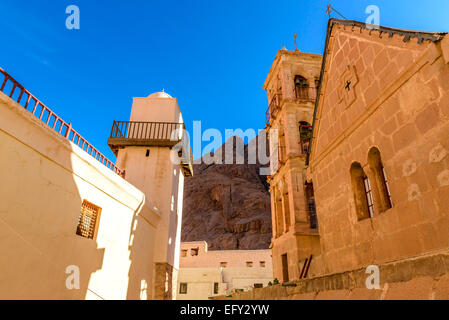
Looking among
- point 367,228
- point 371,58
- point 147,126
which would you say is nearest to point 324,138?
point 371,58

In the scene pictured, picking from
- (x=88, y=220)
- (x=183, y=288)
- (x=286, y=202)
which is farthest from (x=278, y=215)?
(x=183, y=288)

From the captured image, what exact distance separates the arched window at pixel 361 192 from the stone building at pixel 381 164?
0.02 meters

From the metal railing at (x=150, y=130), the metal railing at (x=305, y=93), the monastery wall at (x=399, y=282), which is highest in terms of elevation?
the metal railing at (x=305, y=93)

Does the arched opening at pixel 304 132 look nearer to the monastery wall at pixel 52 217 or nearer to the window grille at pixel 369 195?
the window grille at pixel 369 195

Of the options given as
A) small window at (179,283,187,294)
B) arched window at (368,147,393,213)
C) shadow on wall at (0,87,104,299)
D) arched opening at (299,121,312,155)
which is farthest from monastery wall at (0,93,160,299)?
small window at (179,283,187,294)

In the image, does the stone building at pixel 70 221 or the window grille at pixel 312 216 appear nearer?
the stone building at pixel 70 221

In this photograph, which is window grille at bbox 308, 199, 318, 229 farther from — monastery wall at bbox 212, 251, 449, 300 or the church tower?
monastery wall at bbox 212, 251, 449, 300

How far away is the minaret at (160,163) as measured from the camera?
12523 millimetres

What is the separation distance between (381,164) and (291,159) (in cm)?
972

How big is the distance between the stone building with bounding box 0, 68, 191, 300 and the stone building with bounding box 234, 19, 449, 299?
4169 mm

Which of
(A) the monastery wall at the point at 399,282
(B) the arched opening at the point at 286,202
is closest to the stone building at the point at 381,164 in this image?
(A) the monastery wall at the point at 399,282

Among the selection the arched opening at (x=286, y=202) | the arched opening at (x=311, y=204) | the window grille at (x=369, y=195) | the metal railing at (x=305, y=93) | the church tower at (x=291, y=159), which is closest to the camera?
the window grille at (x=369, y=195)

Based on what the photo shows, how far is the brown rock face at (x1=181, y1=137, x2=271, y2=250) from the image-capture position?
1706 inches

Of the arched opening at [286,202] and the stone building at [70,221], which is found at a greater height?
the arched opening at [286,202]
